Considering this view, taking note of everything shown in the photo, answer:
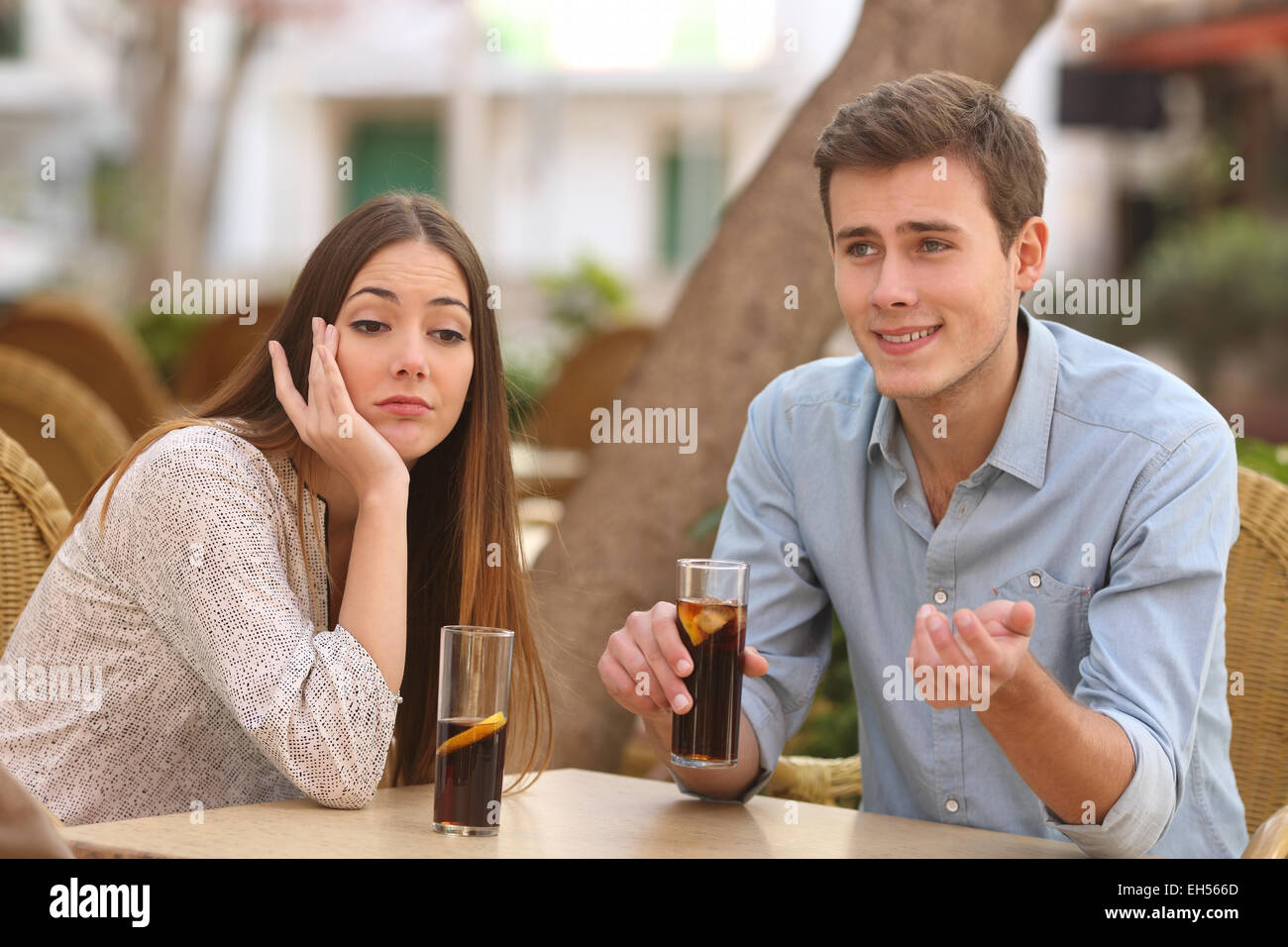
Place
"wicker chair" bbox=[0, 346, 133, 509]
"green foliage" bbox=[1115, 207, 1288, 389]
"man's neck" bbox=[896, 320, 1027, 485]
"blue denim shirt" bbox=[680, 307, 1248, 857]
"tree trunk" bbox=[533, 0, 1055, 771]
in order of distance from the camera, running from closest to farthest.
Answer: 1. "blue denim shirt" bbox=[680, 307, 1248, 857]
2. "man's neck" bbox=[896, 320, 1027, 485]
3. "tree trunk" bbox=[533, 0, 1055, 771]
4. "wicker chair" bbox=[0, 346, 133, 509]
5. "green foliage" bbox=[1115, 207, 1288, 389]

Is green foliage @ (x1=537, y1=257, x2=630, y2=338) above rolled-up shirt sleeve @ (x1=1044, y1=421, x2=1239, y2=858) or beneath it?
above

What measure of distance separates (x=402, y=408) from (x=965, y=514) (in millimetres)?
833

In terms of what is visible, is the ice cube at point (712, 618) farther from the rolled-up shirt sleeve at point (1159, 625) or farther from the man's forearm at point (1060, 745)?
the rolled-up shirt sleeve at point (1159, 625)

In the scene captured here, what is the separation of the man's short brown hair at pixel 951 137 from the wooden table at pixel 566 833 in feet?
2.88

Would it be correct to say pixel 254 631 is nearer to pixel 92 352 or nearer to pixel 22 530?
pixel 22 530

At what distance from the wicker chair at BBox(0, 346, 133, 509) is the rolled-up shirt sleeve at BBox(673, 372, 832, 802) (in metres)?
1.73

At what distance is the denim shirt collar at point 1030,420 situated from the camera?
7.21 feet

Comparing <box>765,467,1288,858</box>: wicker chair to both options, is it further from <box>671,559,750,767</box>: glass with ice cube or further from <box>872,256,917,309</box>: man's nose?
<box>671,559,750,767</box>: glass with ice cube

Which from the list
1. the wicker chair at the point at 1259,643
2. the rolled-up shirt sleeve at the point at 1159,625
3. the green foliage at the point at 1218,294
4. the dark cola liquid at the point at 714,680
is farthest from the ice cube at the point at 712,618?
the green foliage at the point at 1218,294

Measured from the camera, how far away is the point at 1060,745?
176 cm

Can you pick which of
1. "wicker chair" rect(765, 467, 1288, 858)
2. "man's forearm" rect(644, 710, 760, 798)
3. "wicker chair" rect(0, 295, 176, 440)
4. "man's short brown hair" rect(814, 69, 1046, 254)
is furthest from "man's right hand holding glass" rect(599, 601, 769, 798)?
"wicker chair" rect(0, 295, 176, 440)

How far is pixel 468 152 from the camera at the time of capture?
21.9m

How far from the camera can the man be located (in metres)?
1.98

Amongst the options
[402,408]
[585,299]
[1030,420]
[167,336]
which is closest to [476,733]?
[402,408]
